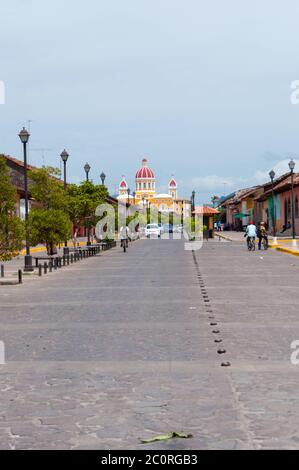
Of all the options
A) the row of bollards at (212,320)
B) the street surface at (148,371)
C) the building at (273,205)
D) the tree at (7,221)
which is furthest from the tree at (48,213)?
the building at (273,205)

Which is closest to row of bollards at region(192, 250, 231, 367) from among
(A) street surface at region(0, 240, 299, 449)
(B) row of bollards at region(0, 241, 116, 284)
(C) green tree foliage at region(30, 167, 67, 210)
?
(A) street surface at region(0, 240, 299, 449)

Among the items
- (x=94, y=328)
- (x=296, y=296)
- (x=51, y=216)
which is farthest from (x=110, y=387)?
(x=51, y=216)

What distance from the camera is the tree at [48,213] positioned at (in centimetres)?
3144

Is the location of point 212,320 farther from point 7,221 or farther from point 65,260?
point 65,260

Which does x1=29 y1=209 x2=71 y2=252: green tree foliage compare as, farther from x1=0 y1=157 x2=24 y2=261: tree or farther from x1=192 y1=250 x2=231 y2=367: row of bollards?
x1=192 y1=250 x2=231 y2=367: row of bollards

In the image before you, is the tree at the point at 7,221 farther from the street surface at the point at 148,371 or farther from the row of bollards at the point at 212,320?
the row of bollards at the point at 212,320

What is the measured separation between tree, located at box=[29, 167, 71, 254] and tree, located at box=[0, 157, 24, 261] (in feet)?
24.0

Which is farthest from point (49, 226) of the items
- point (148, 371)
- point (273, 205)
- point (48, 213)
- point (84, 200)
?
point (273, 205)

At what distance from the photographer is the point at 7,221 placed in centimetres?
2239

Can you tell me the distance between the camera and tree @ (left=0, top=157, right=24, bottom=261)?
2233 centimetres

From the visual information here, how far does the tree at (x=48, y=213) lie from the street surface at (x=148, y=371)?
1373 cm

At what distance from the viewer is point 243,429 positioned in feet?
19.6

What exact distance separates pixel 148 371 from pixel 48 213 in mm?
23821

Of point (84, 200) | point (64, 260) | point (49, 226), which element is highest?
point (84, 200)
